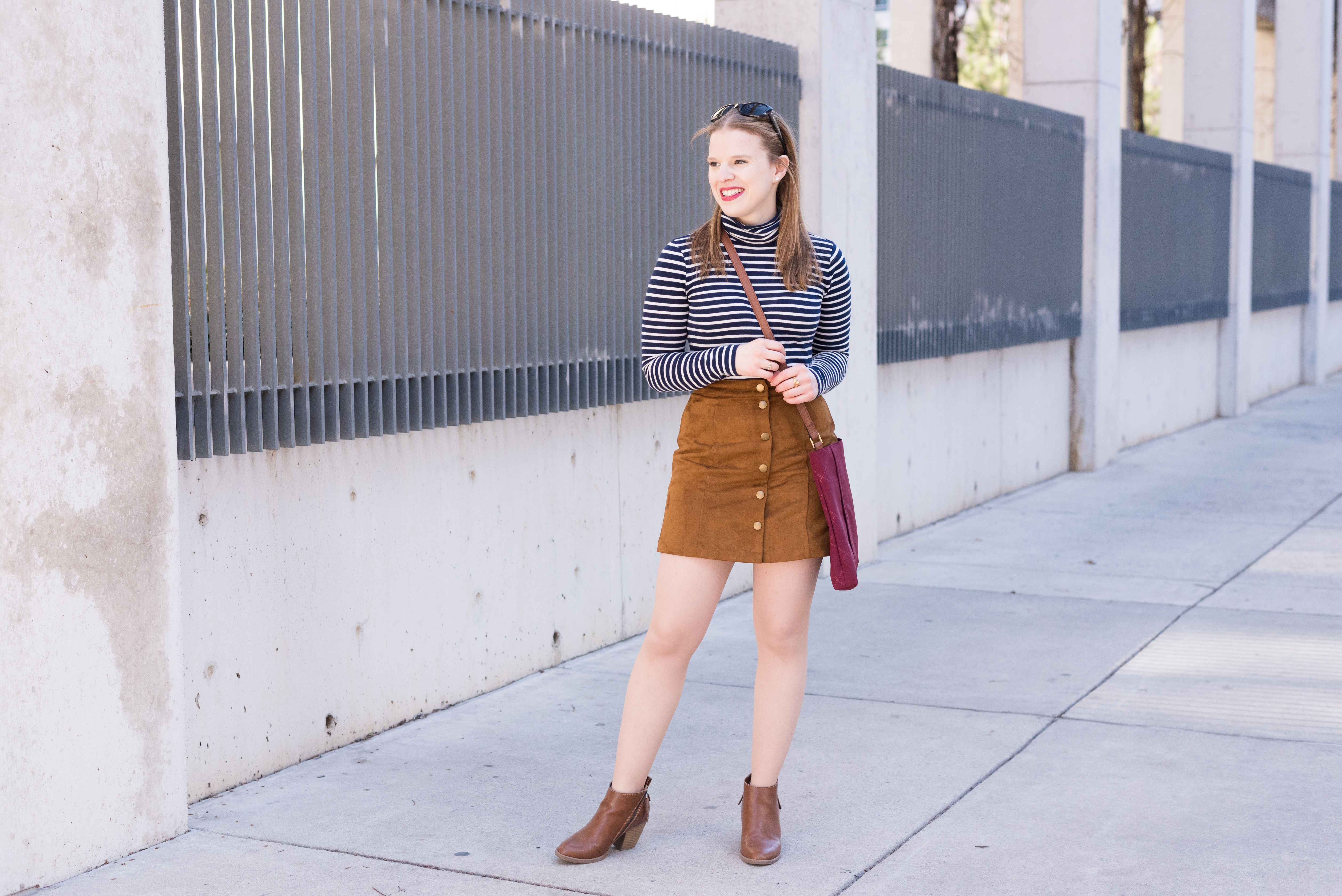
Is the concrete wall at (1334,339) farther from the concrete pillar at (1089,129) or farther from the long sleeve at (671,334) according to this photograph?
the long sleeve at (671,334)

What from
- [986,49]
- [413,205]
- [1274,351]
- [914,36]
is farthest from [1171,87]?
[413,205]

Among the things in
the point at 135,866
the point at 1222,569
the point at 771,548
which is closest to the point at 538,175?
the point at 771,548

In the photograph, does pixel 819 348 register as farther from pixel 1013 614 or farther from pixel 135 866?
pixel 1013 614

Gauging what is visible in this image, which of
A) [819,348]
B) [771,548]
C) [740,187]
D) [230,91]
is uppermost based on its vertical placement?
[230,91]

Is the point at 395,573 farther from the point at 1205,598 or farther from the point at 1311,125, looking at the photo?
the point at 1311,125

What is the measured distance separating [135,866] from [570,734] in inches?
65.7

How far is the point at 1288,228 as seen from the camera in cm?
2028

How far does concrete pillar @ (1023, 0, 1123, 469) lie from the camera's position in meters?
13.0

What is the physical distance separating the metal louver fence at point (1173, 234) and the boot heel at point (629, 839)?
10518 mm

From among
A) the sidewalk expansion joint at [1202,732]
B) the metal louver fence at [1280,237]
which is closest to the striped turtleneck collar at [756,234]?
the sidewalk expansion joint at [1202,732]

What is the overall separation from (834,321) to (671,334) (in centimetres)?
44

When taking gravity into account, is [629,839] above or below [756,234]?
below

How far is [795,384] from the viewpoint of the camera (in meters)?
4.00

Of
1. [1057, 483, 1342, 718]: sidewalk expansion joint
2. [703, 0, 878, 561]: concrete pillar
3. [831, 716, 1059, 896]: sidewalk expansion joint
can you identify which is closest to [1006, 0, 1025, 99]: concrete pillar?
[1057, 483, 1342, 718]: sidewalk expansion joint
